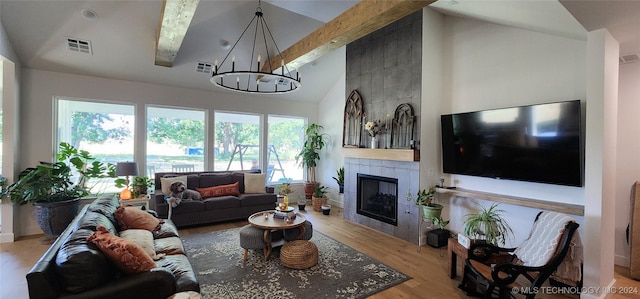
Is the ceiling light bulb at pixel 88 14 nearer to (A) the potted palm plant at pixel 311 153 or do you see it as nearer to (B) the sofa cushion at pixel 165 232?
(B) the sofa cushion at pixel 165 232

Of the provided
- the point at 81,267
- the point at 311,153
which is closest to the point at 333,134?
the point at 311,153

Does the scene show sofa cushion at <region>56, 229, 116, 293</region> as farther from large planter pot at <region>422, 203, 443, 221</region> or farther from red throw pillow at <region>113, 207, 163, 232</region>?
large planter pot at <region>422, 203, 443, 221</region>

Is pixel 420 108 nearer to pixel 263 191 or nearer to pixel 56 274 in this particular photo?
pixel 263 191

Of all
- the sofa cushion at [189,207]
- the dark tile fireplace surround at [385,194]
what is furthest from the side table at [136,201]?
the dark tile fireplace surround at [385,194]

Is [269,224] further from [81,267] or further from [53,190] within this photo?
[53,190]

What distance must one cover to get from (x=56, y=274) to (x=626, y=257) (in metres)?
5.82

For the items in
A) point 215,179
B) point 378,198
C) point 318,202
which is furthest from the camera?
point 318,202

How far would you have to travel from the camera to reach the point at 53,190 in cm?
446

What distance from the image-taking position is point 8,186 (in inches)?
168

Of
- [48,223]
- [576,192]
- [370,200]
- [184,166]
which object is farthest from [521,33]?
[48,223]

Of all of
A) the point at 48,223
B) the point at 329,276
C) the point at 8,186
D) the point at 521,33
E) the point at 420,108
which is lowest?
the point at 329,276

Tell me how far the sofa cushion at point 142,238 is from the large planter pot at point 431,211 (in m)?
3.50

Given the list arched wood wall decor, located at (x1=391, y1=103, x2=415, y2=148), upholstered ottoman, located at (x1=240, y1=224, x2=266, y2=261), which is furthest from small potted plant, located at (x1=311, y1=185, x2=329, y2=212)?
upholstered ottoman, located at (x1=240, y1=224, x2=266, y2=261)

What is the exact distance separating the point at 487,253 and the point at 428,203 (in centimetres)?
136
